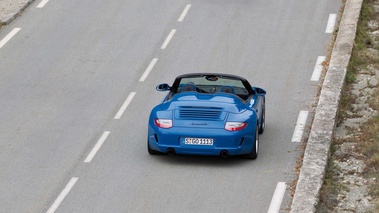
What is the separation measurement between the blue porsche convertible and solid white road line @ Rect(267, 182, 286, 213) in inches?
47.2

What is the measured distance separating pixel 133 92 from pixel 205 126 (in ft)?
15.6

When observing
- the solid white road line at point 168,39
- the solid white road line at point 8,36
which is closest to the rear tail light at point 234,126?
the solid white road line at point 168,39

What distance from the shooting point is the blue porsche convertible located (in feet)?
57.7

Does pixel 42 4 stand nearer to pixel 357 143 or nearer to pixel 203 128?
pixel 203 128

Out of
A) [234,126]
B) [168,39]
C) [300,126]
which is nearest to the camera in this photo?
[234,126]

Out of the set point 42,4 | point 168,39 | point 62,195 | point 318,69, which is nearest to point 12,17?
point 42,4

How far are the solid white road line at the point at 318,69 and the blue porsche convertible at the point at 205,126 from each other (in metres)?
4.57

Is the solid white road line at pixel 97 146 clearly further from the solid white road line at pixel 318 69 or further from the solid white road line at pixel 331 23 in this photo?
the solid white road line at pixel 331 23

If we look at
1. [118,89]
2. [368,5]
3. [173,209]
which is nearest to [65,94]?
[118,89]

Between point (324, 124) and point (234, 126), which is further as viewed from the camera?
point (324, 124)

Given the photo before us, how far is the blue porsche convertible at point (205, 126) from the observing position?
17.6m

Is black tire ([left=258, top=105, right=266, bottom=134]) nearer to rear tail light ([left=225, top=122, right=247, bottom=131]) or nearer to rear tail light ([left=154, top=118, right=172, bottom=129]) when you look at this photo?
rear tail light ([left=225, top=122, right=247, bottom=131])

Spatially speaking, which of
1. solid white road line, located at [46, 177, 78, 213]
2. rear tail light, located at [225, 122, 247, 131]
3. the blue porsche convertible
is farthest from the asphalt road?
rear tail light, located at [225, 122, 247, 131]

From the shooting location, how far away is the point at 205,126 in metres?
17.6
